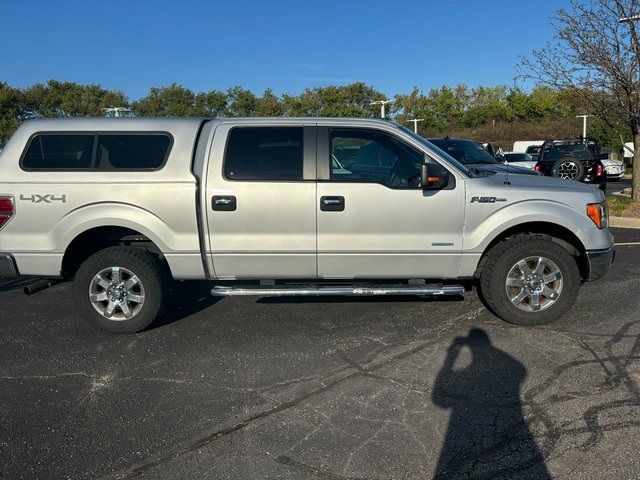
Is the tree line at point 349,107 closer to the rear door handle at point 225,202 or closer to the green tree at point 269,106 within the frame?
the green tree at point 269,106

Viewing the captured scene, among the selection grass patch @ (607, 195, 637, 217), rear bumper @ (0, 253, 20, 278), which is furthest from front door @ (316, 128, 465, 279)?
grass patch @ (607, 195, 637, 217)

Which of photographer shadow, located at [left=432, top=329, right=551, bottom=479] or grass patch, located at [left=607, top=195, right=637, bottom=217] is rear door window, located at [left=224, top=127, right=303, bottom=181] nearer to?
photographer shadow, located at [left=432, top=329, right=551, bottom=479]

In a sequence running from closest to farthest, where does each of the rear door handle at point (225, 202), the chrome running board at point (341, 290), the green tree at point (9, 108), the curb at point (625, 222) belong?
the rear door handle at point (225, 202) → the chrome running board at point (341, 290) → the curb at point (625, 222) → the green tree at point (9, 108)

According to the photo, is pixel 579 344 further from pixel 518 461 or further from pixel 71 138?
pixel 71 138

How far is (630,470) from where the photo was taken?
2785mm

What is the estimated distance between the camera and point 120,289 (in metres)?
4.98

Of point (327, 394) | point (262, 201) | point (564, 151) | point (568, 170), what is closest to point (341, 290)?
point (262, 201)

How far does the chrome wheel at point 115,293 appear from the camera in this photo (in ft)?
16.3

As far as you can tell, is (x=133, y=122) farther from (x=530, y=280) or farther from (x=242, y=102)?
(x=242, y=102)

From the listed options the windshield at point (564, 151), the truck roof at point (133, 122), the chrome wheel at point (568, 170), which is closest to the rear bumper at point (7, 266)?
the truck roof at point (133, 122)

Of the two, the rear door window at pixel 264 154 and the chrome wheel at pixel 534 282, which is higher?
the rear door window at pixel 264 154

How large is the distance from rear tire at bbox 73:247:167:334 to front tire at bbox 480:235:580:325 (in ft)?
10.4

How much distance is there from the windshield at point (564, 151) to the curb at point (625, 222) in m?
5.48

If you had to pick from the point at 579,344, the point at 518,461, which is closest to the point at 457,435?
the point at 518,461
